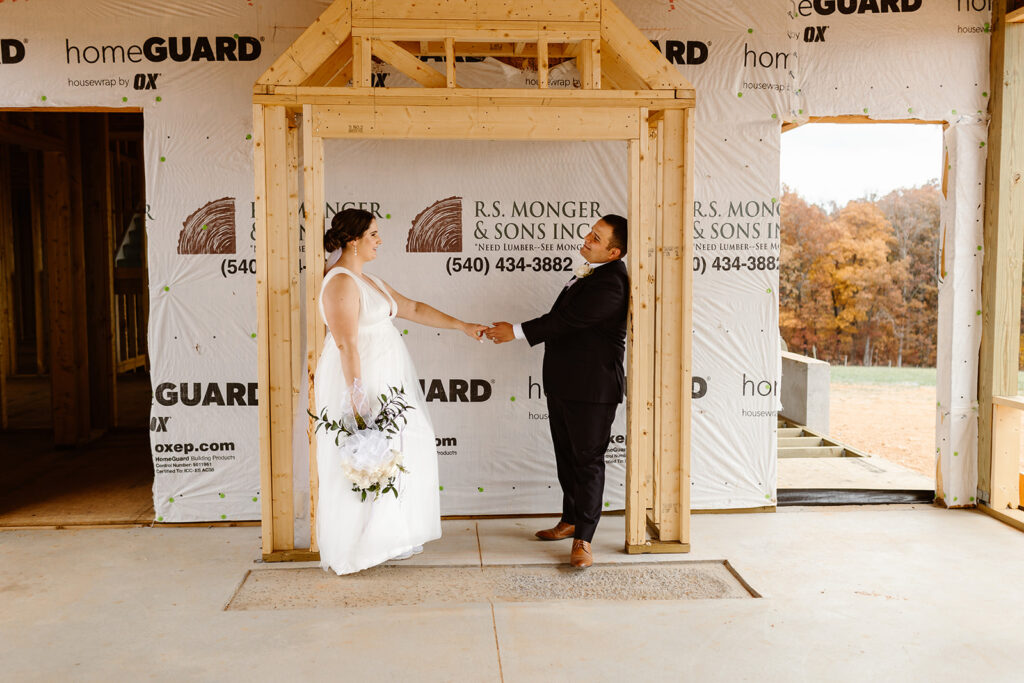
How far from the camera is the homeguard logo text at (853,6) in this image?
4.87 meters

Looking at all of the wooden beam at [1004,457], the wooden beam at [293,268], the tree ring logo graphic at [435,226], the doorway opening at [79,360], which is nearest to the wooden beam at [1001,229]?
the wooden beam at [1004,457]

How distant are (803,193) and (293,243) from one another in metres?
19.2

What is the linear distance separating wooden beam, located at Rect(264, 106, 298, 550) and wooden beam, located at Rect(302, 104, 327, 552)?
130 millimetres

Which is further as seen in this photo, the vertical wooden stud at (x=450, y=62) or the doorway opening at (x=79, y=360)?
the doorway opening at (x=79, y=360)

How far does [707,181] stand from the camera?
16.0 feet

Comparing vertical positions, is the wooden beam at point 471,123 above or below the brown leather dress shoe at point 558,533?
above

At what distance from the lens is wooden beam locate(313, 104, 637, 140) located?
3.87 metres

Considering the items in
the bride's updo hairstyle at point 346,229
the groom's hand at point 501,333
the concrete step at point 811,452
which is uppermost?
the bride's updo hairstyle at point 346,229

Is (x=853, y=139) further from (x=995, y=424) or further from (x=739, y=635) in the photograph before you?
(x=739, y=635)

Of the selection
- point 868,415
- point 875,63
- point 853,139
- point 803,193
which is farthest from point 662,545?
point 853,139

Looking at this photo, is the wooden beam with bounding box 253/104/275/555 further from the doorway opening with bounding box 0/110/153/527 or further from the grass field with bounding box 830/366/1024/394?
the grass field with bounding box 830/366/1024/394

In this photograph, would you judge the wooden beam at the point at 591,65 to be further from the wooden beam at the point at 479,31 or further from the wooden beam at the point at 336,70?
the wooden beam at the point at 336,70

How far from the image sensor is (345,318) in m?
3.78

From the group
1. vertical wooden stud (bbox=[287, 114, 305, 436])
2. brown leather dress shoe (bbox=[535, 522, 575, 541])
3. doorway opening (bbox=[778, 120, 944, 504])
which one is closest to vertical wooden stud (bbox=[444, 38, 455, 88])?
vertical wooden stud (bbox=[287, 114, 305, 436])
